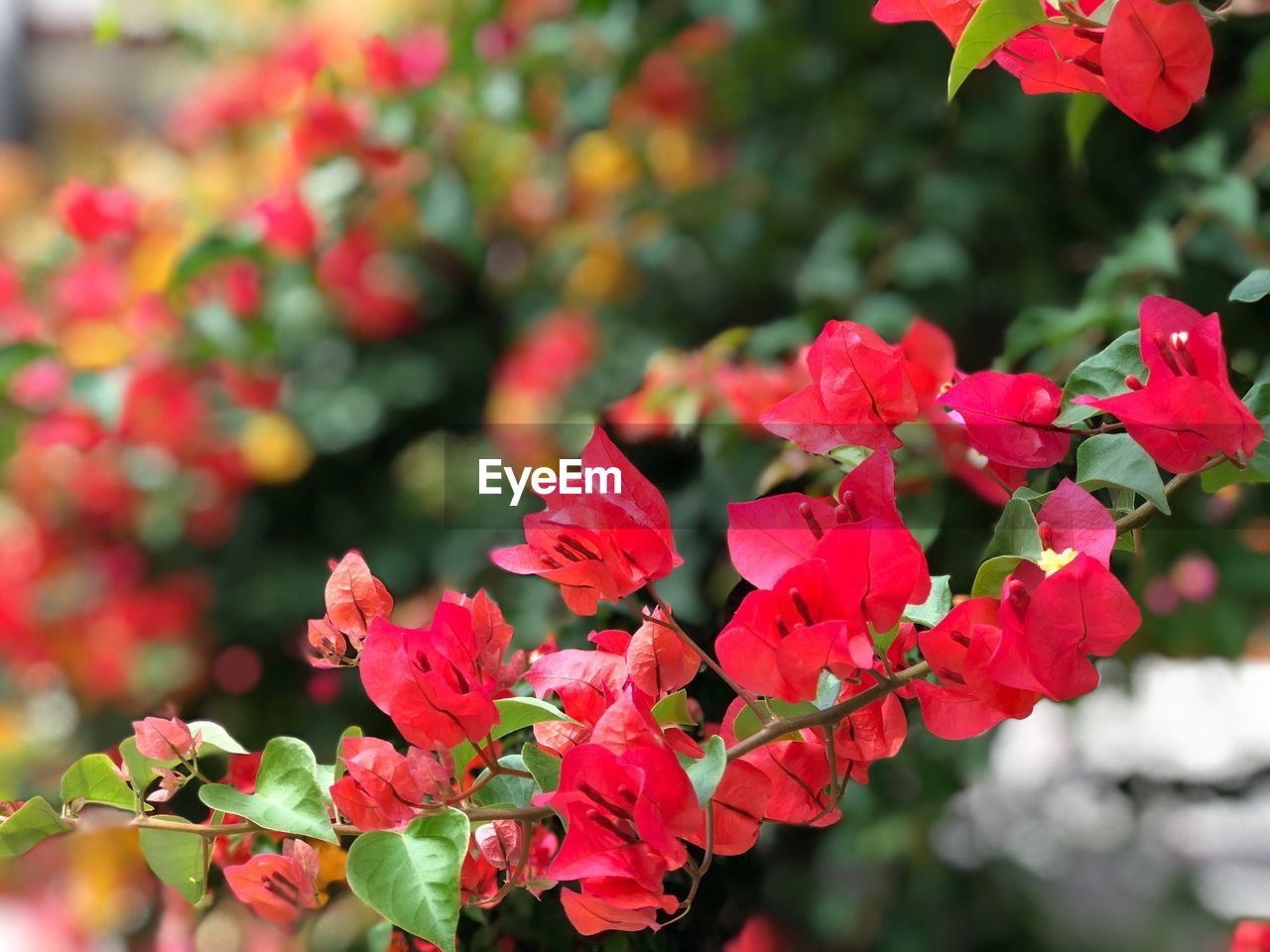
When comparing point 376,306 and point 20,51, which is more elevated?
point 20,51

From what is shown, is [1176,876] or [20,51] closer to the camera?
[1176,876]

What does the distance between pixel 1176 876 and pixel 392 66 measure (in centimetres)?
88

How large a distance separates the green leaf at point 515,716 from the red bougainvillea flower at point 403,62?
77cm

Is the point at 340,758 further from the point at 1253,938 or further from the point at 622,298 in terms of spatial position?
the point at 622,298

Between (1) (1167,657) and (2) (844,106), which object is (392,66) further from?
(1) (1167,657)

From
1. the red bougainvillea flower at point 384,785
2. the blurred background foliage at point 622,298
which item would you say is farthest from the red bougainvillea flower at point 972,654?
the blurred background foliage at point 622,298

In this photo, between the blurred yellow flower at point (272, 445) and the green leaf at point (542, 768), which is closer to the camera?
the green leaf at point (542, 768)

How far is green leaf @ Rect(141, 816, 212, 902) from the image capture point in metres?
0.27

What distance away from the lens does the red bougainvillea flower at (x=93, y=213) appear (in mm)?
937

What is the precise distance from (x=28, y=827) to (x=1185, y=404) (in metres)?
0.25

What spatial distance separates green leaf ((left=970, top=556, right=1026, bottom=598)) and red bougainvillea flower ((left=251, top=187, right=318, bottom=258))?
2.60ft

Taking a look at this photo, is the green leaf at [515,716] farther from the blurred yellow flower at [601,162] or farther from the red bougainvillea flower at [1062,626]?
the blurred yellow flower at [601,162]

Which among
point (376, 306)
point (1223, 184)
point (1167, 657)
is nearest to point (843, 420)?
point (1223, 184)

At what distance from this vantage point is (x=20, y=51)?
199cm
